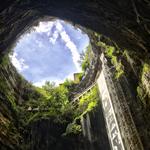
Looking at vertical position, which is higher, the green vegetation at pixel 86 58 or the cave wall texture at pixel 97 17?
the green vegetation at pixel 86 58

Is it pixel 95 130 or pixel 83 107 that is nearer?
pixel 95 130

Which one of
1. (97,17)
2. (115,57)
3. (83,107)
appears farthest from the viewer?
(83,107)

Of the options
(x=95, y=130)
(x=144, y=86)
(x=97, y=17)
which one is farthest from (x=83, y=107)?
(x=97, y=17)

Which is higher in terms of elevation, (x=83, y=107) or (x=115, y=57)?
(x=115, y=57)

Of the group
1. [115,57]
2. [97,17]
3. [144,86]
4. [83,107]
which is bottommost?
[144,86]

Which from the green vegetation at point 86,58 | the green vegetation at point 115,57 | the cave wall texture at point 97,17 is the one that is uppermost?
the green vegetation at point 86,58

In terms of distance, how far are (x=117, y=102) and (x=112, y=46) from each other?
1858 mm

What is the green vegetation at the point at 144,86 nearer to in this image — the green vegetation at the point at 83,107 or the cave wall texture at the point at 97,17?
the cave wall texture at the point at 97,17

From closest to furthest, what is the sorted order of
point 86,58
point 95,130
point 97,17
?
point 97,17 → point 95,130 → point 86,58

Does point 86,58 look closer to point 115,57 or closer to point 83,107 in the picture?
point 83,107

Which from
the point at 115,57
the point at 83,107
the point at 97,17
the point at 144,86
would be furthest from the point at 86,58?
the point at 97,17

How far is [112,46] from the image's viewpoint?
28.1ft

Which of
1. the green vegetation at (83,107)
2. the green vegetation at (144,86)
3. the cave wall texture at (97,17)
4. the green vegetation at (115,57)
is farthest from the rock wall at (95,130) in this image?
the green vegetation at (144,86)

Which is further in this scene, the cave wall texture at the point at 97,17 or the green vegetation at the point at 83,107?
the green vegetation at the point at 83,107
